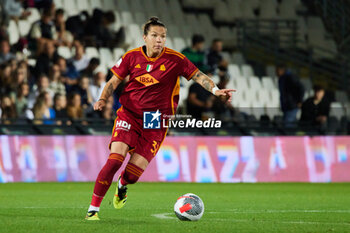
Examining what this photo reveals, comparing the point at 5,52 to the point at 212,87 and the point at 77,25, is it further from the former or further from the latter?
the point at 212,87

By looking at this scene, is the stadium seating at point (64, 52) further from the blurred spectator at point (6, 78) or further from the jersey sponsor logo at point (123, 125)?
the jersey sponsor logo at point (123, 125)

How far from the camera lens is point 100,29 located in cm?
2036

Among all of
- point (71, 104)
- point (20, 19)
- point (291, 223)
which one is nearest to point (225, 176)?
point (71, 104)

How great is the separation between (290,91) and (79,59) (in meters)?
5.00

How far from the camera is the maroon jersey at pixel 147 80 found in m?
8.95

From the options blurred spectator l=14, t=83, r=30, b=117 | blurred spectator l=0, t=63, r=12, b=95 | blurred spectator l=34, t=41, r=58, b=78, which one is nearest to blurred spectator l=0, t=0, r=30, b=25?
blurred spectator l=34, t=41, r=58, b=78

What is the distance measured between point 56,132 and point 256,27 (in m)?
8.56

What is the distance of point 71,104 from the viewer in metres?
16.6

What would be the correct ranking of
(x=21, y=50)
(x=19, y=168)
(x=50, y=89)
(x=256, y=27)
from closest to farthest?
(x=19, y=168) < (x=50, y=89) < (x=21, y=50) < (x=256, y=27)

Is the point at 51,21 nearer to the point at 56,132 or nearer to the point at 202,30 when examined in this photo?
the point at 56,132

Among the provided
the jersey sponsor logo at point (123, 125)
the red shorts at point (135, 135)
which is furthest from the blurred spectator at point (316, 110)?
the jersey sponsor logo at point (123, 125)

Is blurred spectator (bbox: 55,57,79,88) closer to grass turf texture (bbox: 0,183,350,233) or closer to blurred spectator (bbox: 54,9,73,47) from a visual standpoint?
blurred spectator (bbox: 54,9,73,47)

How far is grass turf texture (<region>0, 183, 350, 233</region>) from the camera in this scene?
793 cm

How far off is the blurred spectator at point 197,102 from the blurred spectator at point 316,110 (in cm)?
235
